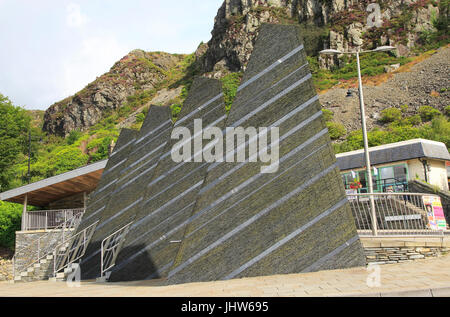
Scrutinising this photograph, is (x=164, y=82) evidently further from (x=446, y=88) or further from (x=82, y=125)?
(x=446, y=88)

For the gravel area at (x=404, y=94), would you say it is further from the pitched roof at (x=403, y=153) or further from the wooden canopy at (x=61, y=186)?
the wooden canopy at (x=61, y=186)

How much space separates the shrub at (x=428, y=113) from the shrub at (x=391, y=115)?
2.46m

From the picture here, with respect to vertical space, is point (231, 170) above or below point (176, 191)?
above

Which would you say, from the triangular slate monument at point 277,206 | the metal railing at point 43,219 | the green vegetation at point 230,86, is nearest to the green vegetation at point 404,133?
the green vegetation at point 230,86

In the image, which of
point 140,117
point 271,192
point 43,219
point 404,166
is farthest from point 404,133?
point 140,117

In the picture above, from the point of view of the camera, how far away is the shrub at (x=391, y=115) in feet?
152

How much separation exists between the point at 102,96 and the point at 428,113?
227 feet

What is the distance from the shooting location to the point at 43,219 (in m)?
17.6

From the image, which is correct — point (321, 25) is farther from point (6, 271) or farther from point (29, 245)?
point (6, 271)

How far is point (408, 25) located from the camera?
6612 cm

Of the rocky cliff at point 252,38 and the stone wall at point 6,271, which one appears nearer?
the stone wall at point 6,271
